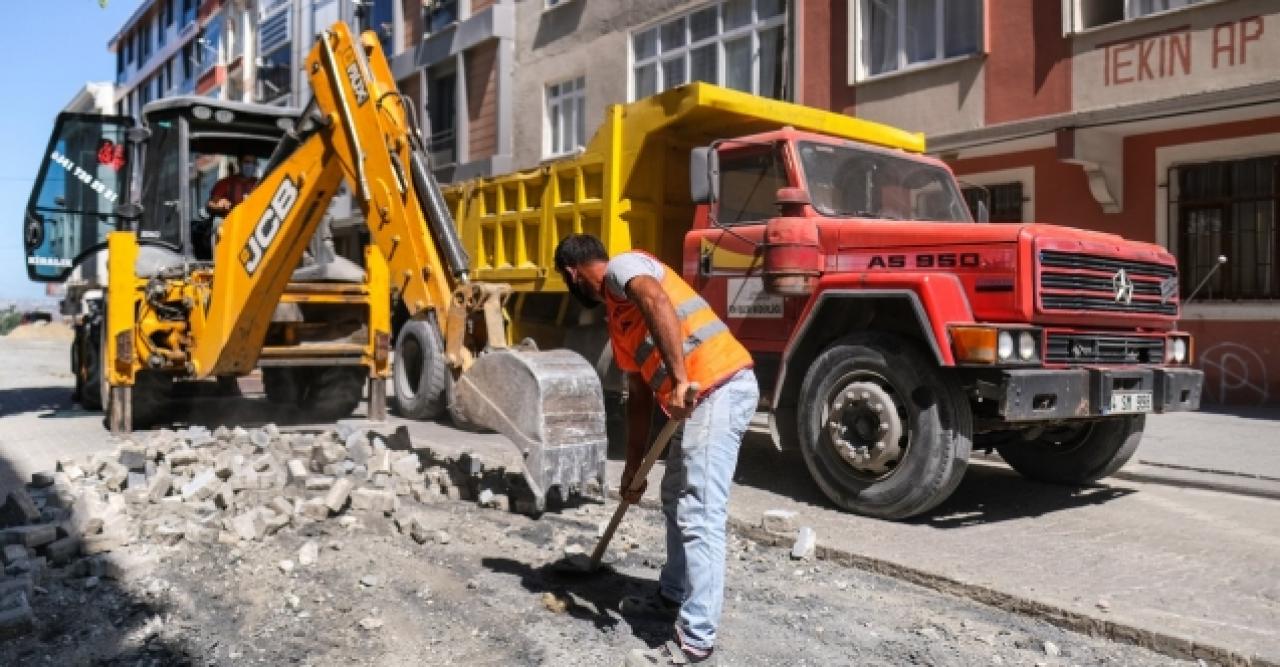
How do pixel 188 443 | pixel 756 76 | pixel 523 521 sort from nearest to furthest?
pixel 523 521
pixel 188 443
pixel 756 76

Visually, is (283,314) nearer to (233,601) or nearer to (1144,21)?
(233,601)

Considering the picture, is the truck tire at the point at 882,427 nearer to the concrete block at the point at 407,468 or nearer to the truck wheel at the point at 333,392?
the concrete block at the point at 407,468

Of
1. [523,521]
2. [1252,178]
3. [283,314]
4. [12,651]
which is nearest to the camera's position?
[12,651]

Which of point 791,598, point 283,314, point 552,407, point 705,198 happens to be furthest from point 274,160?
point 791,598

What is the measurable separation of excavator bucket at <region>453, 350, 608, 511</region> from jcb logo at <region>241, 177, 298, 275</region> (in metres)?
2.93

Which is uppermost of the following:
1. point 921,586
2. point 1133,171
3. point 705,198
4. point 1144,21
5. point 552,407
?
point 1144,21

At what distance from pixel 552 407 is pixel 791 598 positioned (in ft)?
5.22

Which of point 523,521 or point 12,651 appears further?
point 523,521

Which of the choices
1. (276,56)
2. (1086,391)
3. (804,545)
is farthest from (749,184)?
(276,56)

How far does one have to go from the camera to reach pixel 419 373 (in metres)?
10.9

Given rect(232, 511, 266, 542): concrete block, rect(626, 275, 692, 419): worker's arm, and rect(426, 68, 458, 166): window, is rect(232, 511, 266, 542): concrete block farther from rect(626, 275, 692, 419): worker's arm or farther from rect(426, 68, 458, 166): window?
rect(426, 68, 458, 166): window

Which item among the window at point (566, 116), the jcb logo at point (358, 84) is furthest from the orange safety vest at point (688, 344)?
the window at point (566, 116)

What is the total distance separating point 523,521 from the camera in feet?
19.1

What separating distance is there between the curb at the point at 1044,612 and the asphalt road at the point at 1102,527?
13 millimetres
